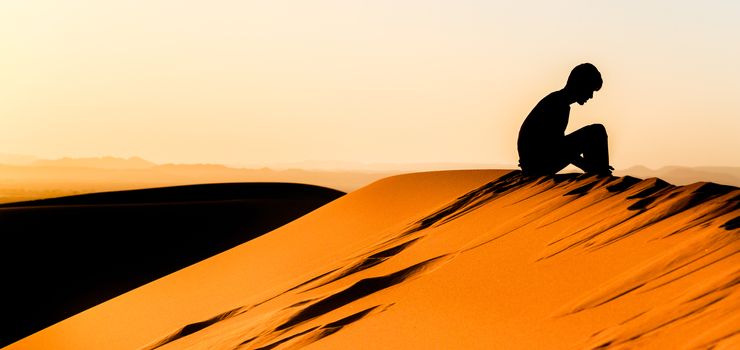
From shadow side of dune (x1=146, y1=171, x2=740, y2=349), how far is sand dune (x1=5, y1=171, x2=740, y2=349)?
0.01 meters

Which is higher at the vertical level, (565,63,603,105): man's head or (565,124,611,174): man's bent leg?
(565,63,603,105): man's head

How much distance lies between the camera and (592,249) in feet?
13.0

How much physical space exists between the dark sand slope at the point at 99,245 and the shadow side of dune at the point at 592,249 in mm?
6311

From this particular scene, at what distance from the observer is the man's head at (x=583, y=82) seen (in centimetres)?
576

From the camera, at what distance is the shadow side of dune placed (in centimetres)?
292

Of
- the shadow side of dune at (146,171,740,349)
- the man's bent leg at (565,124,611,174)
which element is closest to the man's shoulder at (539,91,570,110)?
the man's bent leg at (565,124,611,174)

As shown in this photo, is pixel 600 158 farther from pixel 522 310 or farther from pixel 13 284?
pixel 13 284

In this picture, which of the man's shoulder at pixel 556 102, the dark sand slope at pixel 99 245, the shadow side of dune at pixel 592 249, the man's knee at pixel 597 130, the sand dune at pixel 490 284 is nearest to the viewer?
the shadow side of dune at pixel 592 249

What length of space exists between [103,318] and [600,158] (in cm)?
451

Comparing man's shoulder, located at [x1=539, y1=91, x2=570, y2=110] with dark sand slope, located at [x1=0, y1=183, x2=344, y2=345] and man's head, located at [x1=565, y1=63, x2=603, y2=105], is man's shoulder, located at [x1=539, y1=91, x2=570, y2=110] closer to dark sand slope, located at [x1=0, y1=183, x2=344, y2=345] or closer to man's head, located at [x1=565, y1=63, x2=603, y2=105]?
man's head, located at [x1=565, y1=63, x2=603, y2=105]

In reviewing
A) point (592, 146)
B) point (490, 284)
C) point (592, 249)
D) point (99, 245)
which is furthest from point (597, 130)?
point (99, 245)

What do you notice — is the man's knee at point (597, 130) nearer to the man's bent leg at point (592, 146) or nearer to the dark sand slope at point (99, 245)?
the man's bent leg at point (592, 146)

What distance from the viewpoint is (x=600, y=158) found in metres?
5.72

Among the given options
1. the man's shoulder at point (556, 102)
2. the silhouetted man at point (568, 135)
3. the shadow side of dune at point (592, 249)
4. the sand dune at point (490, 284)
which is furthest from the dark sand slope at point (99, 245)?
the man's shoulder at point (556, 102)
